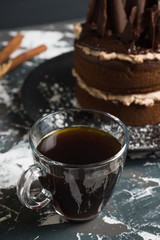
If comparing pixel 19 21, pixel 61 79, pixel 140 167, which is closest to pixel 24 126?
pixel 61 79

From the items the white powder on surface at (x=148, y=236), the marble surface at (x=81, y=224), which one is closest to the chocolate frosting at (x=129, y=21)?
the marble surface at (x=81, y=224)

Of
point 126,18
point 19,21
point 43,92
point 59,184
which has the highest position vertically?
point 126,18

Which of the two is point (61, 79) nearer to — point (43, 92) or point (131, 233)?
point (43, 92)

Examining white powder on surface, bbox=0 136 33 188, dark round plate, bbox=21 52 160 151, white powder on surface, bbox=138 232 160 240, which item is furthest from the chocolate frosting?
white powder on surface, bbox=138 232 160 240

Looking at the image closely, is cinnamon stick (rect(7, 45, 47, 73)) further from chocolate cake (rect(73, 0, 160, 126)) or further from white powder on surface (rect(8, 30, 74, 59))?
chocolate cake (rect(73, 0, 160, 126))

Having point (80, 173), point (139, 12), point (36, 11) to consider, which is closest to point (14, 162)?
point (80, 173)

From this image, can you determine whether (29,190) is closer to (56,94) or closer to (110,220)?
(110,220)

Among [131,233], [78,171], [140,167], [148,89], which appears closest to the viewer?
[78,171]

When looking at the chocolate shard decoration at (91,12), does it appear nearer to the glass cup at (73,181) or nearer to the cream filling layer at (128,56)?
the cream filling layer at (128,56)
